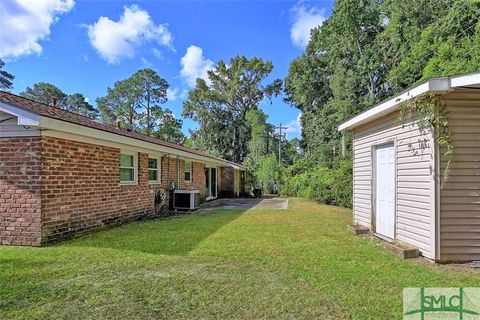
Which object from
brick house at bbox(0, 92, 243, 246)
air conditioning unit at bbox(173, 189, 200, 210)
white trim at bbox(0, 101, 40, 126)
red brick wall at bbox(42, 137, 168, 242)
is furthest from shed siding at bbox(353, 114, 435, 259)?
A: air conditioning unit at bbox(173, 189, 200, 210)

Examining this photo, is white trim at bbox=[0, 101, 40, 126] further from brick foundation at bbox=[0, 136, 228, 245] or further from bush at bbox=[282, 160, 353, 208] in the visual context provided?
bush at bbox=[282, 160, 353, 208]

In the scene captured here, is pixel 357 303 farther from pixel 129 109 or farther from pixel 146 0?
pixel 129 109

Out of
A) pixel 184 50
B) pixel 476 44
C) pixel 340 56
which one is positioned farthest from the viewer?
pixel 184 50

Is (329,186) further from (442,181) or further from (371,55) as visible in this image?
(371,55)

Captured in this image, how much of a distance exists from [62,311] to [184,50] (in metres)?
32.3

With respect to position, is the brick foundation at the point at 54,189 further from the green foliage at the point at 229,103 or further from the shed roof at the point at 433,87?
the green foliage at the point at 229,103

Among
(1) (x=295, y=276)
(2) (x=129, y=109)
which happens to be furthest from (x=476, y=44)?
(2) (x=129, y=109)

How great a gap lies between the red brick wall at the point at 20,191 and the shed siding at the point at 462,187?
7474 mm

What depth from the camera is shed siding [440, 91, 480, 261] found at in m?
5.55

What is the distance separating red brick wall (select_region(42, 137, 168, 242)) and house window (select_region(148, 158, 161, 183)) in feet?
4.65

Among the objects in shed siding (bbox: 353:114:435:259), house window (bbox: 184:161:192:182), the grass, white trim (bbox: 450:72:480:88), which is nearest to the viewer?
the grass

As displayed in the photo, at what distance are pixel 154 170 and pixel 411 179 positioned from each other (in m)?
8.97

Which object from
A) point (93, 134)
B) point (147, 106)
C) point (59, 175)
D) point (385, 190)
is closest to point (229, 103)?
point (147, 106)

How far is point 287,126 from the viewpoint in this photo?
124 ft
